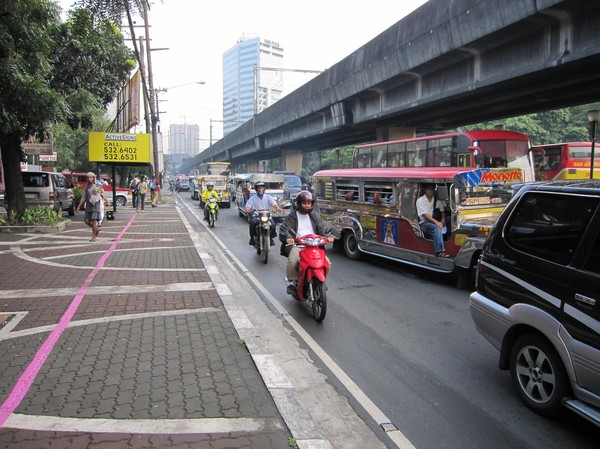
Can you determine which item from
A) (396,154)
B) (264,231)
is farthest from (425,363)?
(396,154)

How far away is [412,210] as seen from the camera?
8977mm

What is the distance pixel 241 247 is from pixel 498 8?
9.75 meters

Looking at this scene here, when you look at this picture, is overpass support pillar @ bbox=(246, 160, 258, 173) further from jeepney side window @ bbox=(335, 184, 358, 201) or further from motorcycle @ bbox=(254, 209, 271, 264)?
motorcycle @ bbox=(254, 209, 271, 264)

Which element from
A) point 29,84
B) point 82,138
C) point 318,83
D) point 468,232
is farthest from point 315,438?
point 82,138

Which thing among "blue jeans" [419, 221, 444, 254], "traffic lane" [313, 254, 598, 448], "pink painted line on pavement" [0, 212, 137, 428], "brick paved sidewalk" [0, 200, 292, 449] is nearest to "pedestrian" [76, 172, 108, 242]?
"brick paved sidewalk" [0, 200, 292, 449]

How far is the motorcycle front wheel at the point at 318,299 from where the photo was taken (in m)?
5.93

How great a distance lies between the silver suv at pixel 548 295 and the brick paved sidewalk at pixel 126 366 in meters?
2.02

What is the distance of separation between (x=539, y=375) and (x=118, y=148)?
21079 mm

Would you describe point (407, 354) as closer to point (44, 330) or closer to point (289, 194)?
point (44, 330)

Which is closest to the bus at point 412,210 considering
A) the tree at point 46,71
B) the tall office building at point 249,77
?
the tree at point 46,71

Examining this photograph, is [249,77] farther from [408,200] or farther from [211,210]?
[408,200]

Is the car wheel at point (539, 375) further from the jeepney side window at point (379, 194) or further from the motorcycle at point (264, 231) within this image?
the motorcycle at point (264, 231)

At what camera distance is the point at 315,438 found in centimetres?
327

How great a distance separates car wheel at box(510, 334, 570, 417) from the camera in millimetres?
3391
